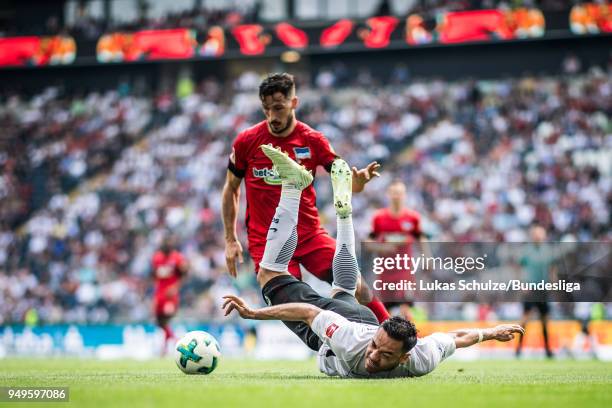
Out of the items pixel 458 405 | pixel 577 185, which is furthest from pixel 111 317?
pixel 458 405

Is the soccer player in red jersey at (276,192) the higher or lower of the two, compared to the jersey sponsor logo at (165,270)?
higher

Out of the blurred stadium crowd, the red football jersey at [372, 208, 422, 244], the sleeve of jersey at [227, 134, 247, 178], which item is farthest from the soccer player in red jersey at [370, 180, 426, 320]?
the blurred stadium crowd

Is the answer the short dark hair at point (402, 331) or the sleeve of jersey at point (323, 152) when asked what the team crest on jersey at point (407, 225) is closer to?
the sleeve of jersey at point (323, 152)

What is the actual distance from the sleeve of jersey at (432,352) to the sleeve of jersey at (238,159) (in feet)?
8.24

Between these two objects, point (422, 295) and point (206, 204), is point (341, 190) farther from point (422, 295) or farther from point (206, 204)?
point (206, 204)

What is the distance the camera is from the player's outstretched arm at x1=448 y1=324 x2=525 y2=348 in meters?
7.54

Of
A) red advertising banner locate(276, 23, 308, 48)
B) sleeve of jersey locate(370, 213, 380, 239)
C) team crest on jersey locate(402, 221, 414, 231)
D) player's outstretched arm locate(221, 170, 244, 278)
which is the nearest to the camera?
player's outstretched arm locate(221, 170, 244, 278)

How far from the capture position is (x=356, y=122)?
2897 centimetres

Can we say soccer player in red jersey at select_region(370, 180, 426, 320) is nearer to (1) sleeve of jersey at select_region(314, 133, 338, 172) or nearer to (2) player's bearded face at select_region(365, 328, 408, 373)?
(1) sleeve of jersey at select_region(314, 133, 338, 172)

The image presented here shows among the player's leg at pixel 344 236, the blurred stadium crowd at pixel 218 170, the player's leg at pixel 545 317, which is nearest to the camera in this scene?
the player's leg at pixel 344 236

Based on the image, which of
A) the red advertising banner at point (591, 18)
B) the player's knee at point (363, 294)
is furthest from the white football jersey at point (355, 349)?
the red advertising banner at point (591, 18)

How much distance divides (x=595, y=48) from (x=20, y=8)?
23.5 m

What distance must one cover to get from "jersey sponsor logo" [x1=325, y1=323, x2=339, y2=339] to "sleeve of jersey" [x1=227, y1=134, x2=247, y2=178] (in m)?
2.19

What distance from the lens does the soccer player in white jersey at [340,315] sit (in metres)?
7.00
